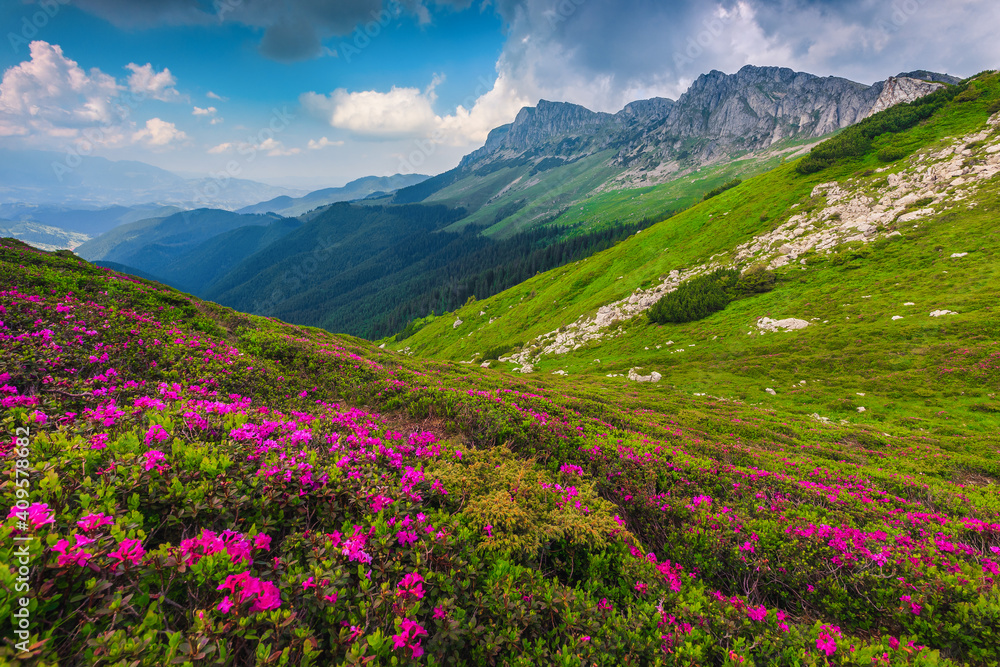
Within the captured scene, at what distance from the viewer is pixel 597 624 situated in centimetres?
409

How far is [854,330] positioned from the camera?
28984mm

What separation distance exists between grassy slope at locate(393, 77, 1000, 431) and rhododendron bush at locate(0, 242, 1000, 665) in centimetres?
1723

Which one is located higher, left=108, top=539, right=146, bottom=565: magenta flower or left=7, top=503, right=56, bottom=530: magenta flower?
left=7, top=503, right=56, bottom=530: magenta flower

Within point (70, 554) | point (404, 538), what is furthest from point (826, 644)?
point (70, 554)

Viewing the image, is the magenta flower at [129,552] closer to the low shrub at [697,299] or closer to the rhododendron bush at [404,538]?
the rhododendron bush at [404,538]

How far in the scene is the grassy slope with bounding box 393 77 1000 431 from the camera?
22.6m

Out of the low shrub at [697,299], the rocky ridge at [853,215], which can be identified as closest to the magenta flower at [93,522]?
the rocky ridge at [853,215]

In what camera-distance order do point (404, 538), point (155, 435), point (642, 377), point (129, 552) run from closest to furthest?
point (129, 552), point (404, 538), point (155, 435), point (642, 377)

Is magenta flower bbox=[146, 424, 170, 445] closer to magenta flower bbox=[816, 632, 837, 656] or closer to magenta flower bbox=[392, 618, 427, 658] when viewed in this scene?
magenta flower bbox=[392, 618, 427, 658]

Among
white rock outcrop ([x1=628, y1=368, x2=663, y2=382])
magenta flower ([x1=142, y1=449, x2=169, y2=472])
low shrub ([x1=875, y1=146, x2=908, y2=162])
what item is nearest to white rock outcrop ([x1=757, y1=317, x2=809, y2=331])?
white rock outcrop ([x1=628, y1=368, x2=663, y2=382])

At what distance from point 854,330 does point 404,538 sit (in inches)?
1570

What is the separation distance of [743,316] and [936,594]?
38.8m

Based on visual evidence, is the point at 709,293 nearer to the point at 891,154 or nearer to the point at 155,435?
the point at 891,154

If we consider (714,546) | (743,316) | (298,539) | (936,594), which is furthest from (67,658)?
(743,316)
